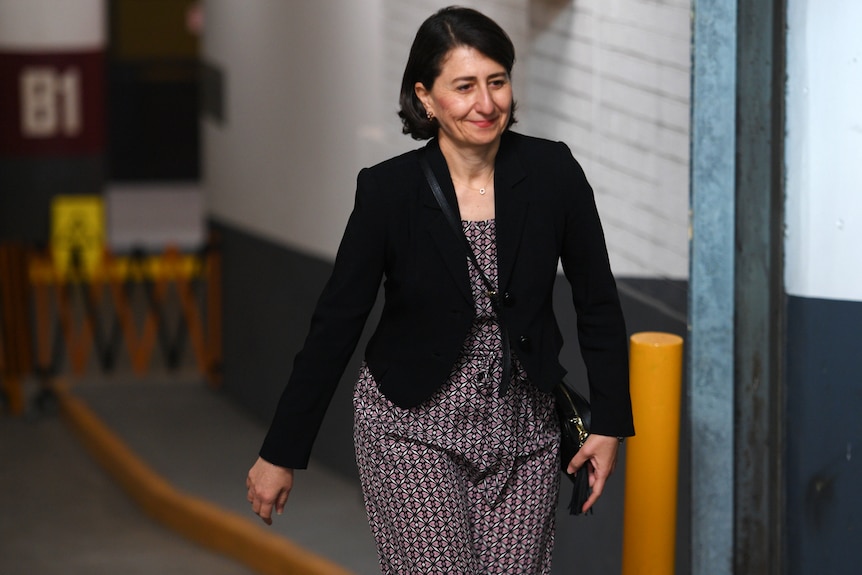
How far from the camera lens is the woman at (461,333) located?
2.95m

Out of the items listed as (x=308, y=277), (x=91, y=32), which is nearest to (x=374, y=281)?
(x=308, y=277)

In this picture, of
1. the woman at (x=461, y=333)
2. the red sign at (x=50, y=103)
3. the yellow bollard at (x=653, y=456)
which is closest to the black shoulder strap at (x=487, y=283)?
the woman at (x=461, y=333)

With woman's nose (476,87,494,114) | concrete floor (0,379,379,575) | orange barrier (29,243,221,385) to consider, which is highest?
woman's nose (476,87,494,114)

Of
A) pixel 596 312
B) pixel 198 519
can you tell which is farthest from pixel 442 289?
pixel 198 519

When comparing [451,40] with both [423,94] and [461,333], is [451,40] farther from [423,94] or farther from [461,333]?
[461,333]

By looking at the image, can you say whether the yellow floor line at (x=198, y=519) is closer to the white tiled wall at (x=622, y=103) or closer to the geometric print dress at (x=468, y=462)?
the white tiled wall at (x=622, y=103)

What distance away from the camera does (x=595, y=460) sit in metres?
3.09

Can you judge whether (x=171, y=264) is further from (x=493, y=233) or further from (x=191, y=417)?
(x=493, y=233)

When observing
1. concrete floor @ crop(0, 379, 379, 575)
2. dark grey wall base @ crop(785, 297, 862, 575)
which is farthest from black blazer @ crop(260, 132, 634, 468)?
concrete floor @ crop(0, 379, 379, 575)

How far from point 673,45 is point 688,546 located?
1.46 metres

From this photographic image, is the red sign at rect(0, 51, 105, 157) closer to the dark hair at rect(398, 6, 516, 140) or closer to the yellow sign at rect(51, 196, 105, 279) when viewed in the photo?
the yellow sign at rect(51, 196, 105, 279)

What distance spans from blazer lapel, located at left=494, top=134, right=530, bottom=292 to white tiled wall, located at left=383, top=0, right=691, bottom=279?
1334mm

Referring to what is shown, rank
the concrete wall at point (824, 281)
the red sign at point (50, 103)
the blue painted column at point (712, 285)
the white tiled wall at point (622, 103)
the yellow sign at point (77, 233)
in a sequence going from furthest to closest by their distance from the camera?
the red sign at point (50, 103) → the yellow sign at point (77, 233) → the white tiled wall at point (622, 103) → the blue painted column at point (712, 285) → the concrete wall at point (824, 281)

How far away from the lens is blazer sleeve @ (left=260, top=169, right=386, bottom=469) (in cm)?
296
